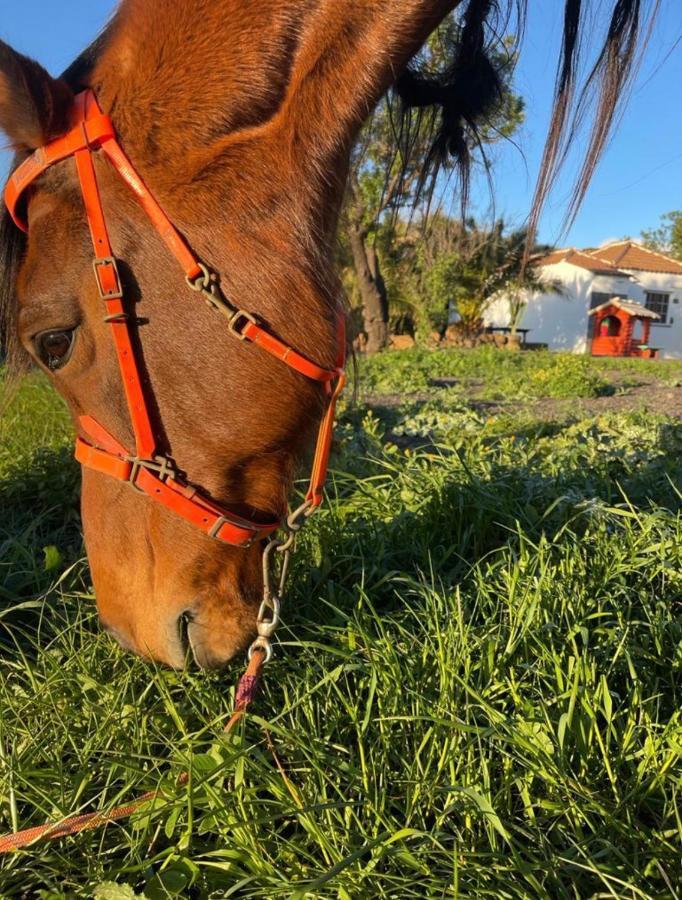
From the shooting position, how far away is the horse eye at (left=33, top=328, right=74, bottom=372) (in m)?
1.48

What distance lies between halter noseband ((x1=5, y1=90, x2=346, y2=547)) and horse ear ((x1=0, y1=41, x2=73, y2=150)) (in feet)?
0.08

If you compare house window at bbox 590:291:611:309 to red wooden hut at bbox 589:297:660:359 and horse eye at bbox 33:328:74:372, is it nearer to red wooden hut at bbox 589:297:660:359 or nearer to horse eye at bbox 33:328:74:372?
red wooden hut at bbox 589:297:660:359

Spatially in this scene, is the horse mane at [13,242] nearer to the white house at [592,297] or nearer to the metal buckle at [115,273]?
the metal buckle at [115,273]

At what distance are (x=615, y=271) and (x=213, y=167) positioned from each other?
131ft

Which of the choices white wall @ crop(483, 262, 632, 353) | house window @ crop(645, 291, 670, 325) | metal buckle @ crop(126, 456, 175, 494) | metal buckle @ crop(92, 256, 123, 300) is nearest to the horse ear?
metal buckle @ crop(92, 256, 123, 300)

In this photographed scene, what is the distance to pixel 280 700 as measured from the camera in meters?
1.90

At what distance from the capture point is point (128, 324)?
144 centimetres

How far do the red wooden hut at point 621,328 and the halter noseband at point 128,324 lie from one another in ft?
112

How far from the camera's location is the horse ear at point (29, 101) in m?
1.33

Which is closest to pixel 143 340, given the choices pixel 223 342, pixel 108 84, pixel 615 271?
pixel 223 342

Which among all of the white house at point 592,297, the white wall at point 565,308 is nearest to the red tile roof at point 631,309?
the white house at point 592,297

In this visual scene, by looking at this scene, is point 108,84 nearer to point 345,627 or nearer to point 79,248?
point 79,248

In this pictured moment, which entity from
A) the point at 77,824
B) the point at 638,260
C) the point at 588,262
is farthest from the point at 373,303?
the point at 638,260

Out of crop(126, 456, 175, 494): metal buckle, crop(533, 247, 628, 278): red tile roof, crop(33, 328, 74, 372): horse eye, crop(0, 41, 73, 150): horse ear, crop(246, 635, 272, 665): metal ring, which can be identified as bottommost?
crop(246, 635, 272, 665): metal ring
